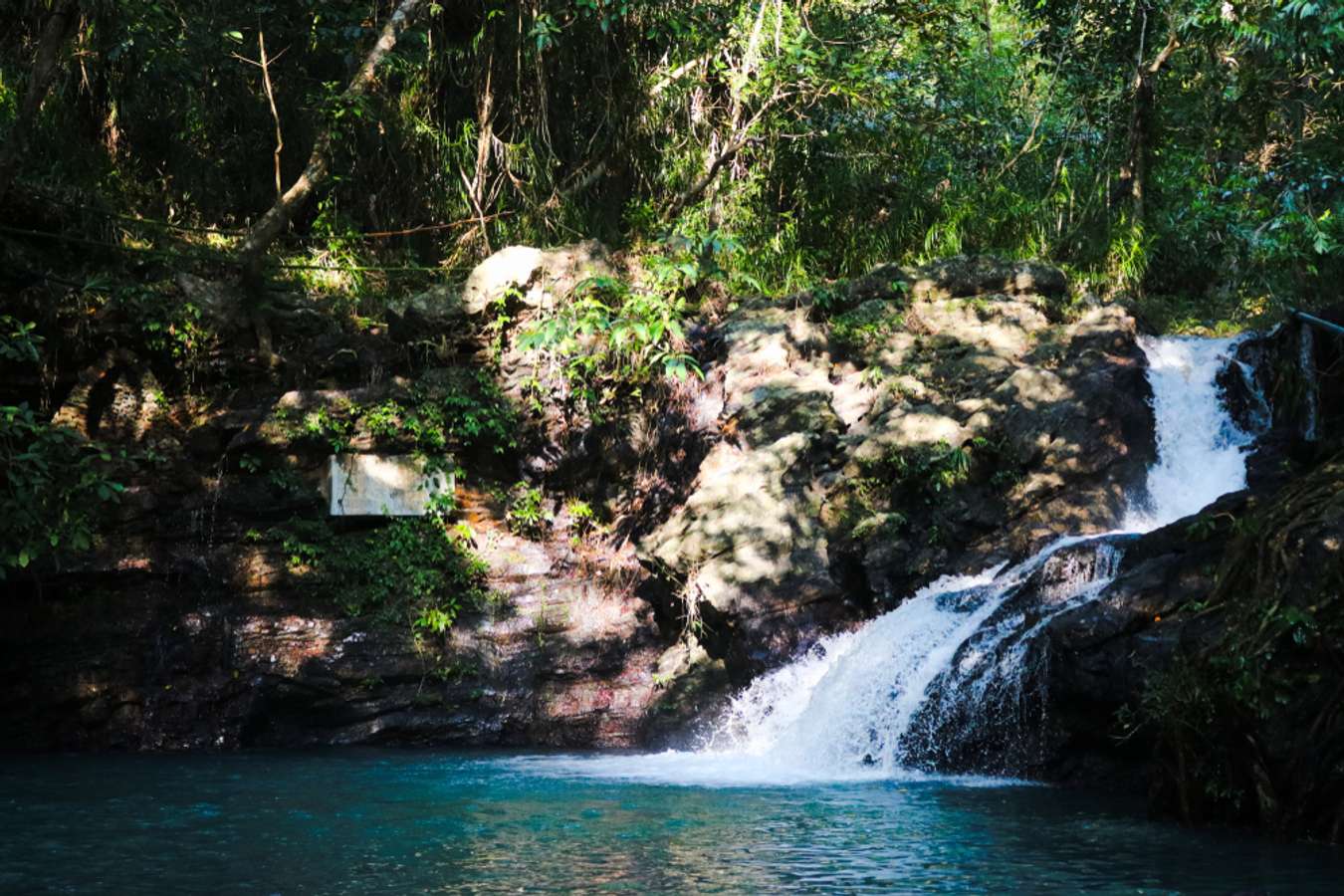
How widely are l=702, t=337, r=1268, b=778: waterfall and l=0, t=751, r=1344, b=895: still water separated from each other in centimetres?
58

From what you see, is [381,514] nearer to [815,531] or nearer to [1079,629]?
[815,531]

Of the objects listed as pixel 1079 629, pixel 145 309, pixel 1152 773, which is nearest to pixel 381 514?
pixel 145 309

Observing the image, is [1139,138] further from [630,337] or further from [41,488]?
[41,488]

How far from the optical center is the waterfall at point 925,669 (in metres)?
8.29

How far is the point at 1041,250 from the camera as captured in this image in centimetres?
1461

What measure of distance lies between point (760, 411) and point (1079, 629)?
4.26 m

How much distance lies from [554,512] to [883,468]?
3430mm

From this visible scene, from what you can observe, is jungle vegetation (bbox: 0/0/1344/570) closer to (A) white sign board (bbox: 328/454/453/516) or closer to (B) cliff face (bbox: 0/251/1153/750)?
(B) cliff face (bbox: 0/251/1153/750)

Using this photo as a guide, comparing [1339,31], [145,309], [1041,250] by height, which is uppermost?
[1041,250]

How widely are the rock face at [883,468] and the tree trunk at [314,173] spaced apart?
4238mm

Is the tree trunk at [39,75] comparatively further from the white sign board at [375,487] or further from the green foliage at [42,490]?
the white sign board at [375,487]

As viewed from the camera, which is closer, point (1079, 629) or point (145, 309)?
point (1079, 629)

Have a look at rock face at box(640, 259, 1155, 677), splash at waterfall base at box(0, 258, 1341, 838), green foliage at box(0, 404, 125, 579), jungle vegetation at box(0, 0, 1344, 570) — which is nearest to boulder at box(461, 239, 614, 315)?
splash at waterfall base at box(0, 258, 1341, 838)

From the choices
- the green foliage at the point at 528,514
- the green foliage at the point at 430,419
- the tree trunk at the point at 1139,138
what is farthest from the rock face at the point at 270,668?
the tree trunk at the point at 1139,138
